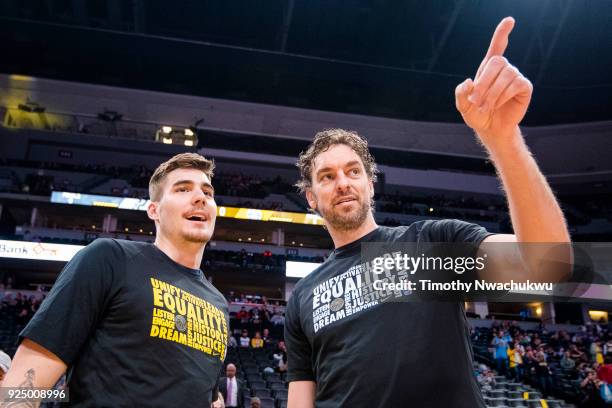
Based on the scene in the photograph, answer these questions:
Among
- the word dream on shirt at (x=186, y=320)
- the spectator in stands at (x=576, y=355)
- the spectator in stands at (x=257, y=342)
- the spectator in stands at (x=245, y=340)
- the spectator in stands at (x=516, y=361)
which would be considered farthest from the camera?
the spectator in stands at (x=257, y=342)

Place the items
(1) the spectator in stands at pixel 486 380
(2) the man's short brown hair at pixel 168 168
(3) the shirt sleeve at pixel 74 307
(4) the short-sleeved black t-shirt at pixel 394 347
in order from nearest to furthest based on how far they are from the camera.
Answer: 1. (4) the short-sleeved black t-shirt at pixel 394 347
2. (3) the shirt sleeve at pixel 74 307
3. (2) the man's short brown hair at pixel 168 168
4. (1) the spectator in stands at pixel 486 380

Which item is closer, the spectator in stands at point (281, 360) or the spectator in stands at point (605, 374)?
the spectator in stands at point (605, 374)

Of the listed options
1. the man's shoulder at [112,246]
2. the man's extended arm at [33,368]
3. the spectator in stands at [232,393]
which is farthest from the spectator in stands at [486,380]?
the man's extended arm at [33,368]

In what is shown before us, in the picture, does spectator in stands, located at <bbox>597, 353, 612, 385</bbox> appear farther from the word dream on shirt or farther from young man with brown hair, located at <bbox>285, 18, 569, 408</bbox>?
the word dream on shirt

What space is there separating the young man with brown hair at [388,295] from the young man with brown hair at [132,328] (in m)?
0.44

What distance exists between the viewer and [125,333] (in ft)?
6.30

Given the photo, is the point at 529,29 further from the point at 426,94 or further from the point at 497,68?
the point at 497,68

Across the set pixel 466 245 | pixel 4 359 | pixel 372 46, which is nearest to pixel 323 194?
pixel 466 245

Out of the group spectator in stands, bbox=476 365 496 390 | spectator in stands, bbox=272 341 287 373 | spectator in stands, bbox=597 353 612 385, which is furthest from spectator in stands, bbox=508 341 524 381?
spectator in stands, bbox=272 341 287 373

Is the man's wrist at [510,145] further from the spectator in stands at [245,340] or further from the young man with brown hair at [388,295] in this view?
the spectator in stands at [245,340]

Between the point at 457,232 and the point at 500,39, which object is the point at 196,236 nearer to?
the point at 457,232

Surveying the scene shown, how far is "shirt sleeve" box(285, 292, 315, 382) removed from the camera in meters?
2.07

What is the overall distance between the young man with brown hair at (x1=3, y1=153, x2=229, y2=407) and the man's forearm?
1.46m

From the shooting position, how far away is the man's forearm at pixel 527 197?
1.31m
